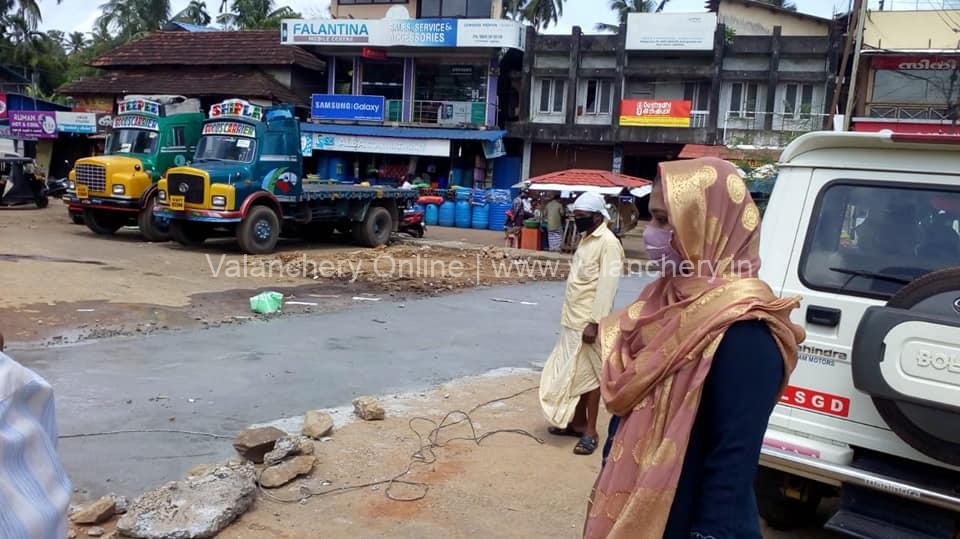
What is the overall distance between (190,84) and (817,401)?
30821 mm

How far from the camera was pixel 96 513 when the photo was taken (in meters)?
3.54

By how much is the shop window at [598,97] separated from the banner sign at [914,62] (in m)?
8.87

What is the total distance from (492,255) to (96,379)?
11.0 m

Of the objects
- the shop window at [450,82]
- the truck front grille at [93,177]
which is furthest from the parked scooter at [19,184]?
the shop window at [450,82]

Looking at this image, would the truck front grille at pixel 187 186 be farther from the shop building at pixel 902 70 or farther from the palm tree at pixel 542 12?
the palm tree at pixel 542 12

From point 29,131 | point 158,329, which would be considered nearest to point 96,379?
point 158,329

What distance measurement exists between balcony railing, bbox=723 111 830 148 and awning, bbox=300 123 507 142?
7997 millimetres

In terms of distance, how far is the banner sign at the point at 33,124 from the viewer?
30500 millimetres

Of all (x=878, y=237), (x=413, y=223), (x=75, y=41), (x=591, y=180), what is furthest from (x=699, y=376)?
(x=75, y=41)

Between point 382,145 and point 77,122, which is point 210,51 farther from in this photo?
point 382,145

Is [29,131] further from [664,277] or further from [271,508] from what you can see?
[664,277]

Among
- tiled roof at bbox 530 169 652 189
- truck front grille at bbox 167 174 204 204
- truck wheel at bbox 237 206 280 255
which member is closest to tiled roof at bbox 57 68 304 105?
tiled roof at bbox 530 169 652 189

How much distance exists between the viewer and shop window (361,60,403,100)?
3058 cm

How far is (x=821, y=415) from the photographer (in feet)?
10.8
